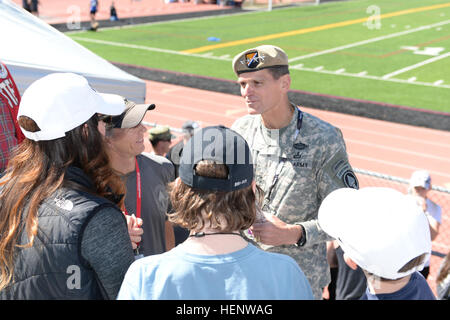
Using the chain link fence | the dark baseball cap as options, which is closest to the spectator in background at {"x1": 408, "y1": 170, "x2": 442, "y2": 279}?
the chain link fence

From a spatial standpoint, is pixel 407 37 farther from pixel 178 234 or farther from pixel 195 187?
pixel 195 187

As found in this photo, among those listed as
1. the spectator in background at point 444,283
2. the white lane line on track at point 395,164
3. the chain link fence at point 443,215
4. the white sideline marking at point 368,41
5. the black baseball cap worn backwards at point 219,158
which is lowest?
the white lane line on track at point 395,164

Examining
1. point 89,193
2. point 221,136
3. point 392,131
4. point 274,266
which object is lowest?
point 392,131

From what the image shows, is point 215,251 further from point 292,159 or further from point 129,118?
point 129,118

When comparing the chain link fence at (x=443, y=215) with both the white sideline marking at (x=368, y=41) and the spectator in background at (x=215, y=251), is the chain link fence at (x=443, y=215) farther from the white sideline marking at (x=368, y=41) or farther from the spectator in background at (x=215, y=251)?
the white sideline marking at (x=368, y=41)

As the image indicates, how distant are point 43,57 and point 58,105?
2.68 m

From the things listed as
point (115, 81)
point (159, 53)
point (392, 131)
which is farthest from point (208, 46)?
point (115, 81)

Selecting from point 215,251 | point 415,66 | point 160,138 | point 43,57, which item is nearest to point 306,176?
point 215,251

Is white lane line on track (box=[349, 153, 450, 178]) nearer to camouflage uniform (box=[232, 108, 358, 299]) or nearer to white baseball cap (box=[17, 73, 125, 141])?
camouflage uniform (box=[232, 108, 358, 299])

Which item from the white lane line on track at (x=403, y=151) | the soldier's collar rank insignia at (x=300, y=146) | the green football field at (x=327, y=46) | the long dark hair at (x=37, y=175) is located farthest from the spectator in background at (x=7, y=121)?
the green football field at (x=327, y=46)

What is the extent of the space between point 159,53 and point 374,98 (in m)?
10.1

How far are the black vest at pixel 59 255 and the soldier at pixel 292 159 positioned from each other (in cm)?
127

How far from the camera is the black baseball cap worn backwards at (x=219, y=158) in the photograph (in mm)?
2090

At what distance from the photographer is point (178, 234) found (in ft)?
14.8
